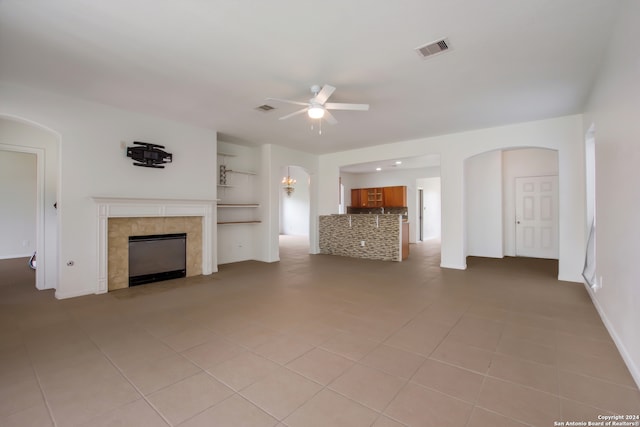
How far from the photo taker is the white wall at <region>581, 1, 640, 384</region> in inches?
80.7

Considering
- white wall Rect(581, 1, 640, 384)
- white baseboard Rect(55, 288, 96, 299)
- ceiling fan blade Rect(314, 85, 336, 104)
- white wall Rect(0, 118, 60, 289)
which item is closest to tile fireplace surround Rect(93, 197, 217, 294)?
white baseboard Rect(55, 288, 96, 299)

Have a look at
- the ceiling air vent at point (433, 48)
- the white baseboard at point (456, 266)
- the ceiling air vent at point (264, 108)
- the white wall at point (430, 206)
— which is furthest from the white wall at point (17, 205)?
the white wall at point (430, 206)

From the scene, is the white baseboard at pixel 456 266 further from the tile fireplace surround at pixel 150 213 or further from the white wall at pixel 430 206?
the white wall at pixel 430 206

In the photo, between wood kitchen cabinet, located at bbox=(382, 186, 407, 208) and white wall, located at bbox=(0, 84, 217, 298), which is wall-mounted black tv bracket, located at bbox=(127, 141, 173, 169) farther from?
wood kitchen cabinet, located at bbox=(382, 186, 407, 208)

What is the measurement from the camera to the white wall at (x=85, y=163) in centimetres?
383

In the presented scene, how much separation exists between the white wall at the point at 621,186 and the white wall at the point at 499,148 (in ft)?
6.19

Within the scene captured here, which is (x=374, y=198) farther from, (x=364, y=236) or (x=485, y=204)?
(x=485, y=204)

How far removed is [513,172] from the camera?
7.42m

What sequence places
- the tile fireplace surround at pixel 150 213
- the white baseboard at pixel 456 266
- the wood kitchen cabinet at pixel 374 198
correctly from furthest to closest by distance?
the wood kitchen cabinet at pixel 374 198 < the white baseboard at pixel 456 266 < the tile fireplace surround at pixel 150 213

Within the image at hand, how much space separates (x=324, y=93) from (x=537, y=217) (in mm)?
6842

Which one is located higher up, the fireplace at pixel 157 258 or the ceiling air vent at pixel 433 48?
the ceiling air vent at pixel 433 48

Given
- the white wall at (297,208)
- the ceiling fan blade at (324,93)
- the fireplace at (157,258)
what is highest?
the ceiling fan blade at (324,93)

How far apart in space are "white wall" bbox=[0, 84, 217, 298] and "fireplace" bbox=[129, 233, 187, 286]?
1.79 ft

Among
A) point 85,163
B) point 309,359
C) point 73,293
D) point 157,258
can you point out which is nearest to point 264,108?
point 85,163
